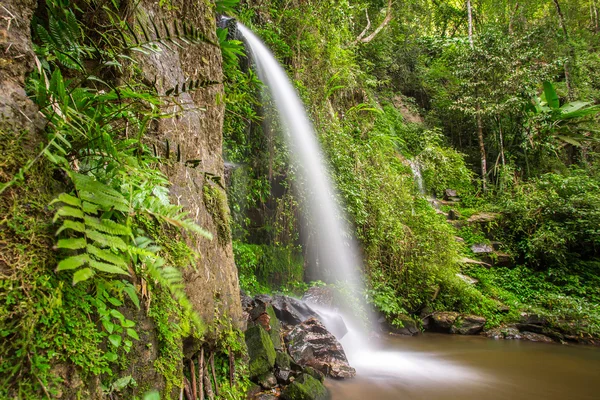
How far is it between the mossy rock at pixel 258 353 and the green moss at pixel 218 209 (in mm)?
1253

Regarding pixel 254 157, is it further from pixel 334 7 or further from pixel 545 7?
pixel 545 7

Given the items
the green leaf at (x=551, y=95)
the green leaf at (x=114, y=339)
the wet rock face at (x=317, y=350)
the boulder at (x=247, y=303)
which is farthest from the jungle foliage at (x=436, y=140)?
the green leaf at (x=114, y=339)

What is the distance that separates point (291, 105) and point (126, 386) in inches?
241

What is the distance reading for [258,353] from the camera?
330 centimetres

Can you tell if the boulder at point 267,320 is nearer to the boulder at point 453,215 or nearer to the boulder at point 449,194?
the boulder at point 453,215

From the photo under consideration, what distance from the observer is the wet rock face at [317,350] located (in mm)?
4156

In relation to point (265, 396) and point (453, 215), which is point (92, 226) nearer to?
point (265, 396)

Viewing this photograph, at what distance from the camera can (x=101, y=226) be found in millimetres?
1053

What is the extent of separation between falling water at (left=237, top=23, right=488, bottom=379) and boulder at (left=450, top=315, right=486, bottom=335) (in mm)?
2220

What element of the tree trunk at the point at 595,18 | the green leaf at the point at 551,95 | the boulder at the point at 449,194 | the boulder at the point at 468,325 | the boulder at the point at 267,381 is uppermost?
the tree trunk at the point at 595,18

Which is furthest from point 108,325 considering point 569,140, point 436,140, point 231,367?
point 569,140

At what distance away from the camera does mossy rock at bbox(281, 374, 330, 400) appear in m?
3.14

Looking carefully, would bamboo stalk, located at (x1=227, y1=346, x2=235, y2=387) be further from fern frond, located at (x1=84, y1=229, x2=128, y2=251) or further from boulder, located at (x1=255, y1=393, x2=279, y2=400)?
fern frond, located at (x1=84, y1=229, x2=128, y2=251)

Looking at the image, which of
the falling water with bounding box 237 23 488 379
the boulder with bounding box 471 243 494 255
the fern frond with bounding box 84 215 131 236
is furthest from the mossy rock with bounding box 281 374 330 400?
the boulder with bounding box 471 243 494 255
